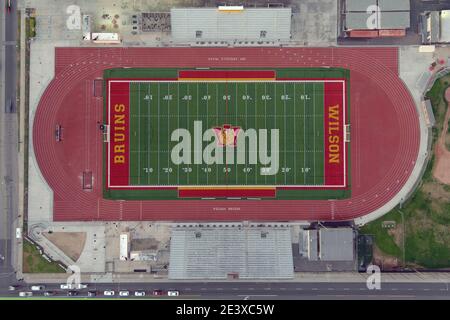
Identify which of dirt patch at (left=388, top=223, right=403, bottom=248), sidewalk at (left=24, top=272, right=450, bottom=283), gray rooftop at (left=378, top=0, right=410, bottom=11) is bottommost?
sidewalk at (left=24, top=272, right=450, bottom=283)

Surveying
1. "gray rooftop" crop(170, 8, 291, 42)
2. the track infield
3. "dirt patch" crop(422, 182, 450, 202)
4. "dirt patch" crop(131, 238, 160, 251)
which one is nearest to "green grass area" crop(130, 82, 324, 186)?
the track infield

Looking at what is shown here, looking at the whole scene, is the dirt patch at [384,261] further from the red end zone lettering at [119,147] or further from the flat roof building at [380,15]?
the red end zone lettering at [119,147]

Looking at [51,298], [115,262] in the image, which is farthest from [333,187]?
[51,298]

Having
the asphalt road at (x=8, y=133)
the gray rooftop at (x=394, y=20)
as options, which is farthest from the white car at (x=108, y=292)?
the gray rooftop at (x=394, y=20)

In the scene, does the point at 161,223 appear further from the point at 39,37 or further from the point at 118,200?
the point at 39,37

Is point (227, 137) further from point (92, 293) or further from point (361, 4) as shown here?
point (92, 293)

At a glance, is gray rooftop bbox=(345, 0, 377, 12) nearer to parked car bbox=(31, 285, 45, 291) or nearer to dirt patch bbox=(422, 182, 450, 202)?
dirt patch bbox=(422, 182, 450, 202)
